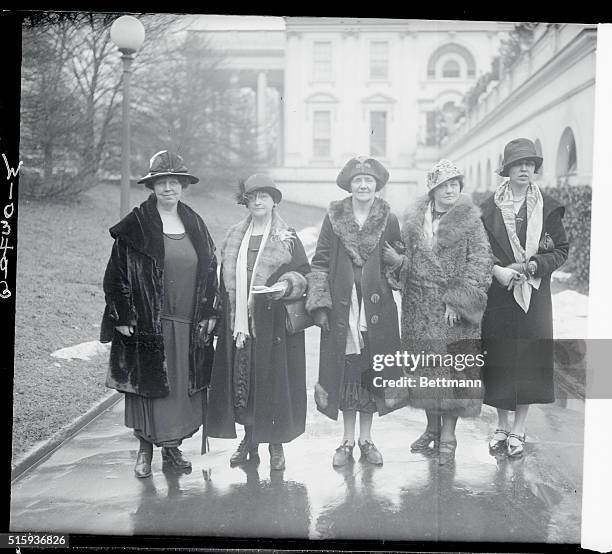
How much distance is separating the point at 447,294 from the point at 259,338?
1200mm

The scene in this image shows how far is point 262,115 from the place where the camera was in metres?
4.93

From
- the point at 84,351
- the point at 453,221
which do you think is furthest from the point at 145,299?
the point at 453,221

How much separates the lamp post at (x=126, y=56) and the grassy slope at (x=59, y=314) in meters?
0.07

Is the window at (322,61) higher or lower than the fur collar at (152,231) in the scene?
higher

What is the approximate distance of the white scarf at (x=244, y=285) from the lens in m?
4.85

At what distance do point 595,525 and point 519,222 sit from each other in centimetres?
195

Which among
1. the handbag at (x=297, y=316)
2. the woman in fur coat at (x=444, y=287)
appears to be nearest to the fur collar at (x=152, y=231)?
the handbag at (x=297, y=316)

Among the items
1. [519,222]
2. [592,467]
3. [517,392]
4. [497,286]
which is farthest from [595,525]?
[519,222]

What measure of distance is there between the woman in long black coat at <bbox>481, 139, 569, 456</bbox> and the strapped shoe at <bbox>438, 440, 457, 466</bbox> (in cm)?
35

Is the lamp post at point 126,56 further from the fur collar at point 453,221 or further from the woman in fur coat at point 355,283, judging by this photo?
the fur collar at point 453,221

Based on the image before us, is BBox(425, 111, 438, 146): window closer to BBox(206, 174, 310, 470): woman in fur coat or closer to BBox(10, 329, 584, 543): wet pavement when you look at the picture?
BBox(206, 174, 310, 470): woman in fur coat

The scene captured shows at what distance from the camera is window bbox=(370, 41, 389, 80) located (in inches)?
187

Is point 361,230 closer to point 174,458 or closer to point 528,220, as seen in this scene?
point 528,220

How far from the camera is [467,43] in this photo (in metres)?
4.76
